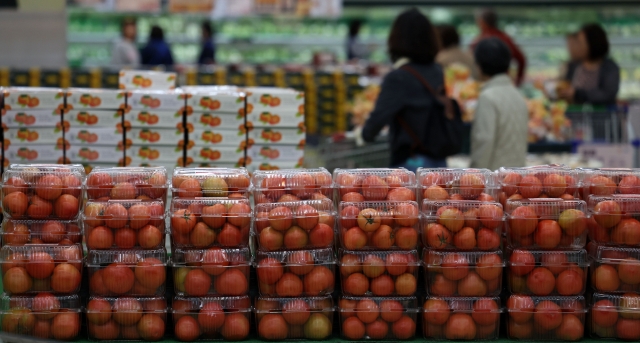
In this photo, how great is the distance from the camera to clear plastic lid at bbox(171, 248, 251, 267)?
2.76 m

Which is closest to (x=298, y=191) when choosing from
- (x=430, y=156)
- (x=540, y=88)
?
(x=430, y=156)

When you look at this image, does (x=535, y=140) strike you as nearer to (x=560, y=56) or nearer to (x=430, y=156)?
(x=430, y=156)

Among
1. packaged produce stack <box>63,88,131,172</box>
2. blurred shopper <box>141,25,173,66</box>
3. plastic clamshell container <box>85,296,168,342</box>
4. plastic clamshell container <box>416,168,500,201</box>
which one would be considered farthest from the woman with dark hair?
blurred shopper <box>141,25,173,66</box>

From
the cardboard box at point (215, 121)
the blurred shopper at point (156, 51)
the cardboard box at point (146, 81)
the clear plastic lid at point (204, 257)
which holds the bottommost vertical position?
the clear plastic lid at point (204, 257)

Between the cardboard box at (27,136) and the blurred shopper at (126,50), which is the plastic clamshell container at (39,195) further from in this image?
the blurred shopper at (126,50)

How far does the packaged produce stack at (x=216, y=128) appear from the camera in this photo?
401cm

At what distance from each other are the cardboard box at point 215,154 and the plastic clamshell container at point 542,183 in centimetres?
151

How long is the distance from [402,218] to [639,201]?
81 centimetres

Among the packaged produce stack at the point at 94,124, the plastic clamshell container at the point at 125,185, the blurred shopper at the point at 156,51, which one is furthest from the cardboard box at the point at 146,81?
the blurred shopper at the point at 156,51

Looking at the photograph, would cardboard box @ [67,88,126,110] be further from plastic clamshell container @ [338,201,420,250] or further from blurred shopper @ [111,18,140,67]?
blurred shopper @ [111,18,140,67]

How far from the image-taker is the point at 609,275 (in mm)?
2844

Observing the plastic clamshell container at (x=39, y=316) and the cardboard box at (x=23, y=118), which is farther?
the cardboard box at (x=23, y=118)

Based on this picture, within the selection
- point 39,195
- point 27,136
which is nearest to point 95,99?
point 27,136

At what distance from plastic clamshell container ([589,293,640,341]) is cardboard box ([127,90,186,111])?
2.12 m
